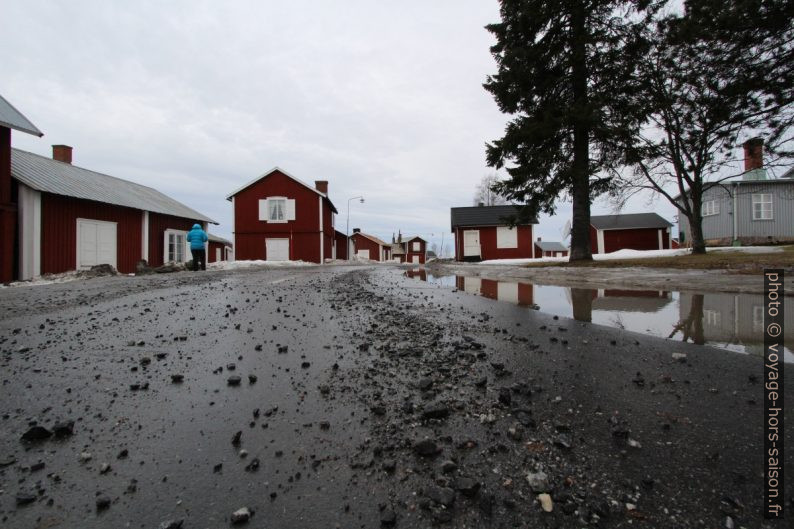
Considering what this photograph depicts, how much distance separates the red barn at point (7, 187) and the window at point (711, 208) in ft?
119

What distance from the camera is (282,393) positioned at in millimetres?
2139

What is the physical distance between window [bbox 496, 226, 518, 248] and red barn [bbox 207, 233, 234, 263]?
29.4 metres

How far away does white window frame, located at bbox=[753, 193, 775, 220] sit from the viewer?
77.3ft

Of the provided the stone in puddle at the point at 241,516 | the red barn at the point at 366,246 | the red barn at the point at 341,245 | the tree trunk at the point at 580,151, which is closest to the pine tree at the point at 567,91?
the tree trunk at the point at 580,151

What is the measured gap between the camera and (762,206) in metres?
23.7

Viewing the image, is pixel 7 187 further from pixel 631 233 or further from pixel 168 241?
pixel 631 233

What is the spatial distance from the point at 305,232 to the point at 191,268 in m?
11.5

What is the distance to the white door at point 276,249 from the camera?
26703 mm

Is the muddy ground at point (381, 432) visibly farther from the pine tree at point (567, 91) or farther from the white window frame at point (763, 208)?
the white window frame at point (763, 208)

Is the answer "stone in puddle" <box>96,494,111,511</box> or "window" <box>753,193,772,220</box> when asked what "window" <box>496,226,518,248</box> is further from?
"stone in puddle" <box>96,494,111,511</box>

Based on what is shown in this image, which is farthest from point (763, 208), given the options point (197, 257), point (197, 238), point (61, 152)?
point (61, 152)

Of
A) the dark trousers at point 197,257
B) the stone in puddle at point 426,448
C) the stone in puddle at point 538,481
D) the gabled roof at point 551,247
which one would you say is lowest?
the stone in puddle at point 538,481

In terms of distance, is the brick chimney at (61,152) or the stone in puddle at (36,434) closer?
the stone in puddle at (36,434)

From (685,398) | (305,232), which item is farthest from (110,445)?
(305,232)
